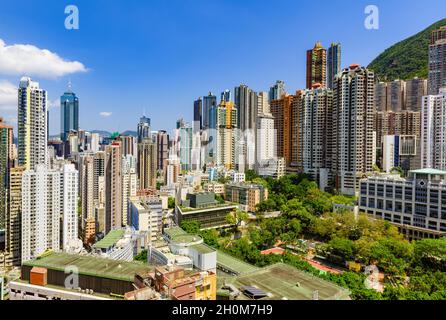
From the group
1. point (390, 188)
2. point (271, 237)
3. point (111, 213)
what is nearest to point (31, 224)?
point (111, 213)

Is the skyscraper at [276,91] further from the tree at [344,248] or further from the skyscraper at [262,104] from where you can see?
the tree at [344,248]

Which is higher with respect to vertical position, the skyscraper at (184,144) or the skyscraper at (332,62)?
the skyscraper at (332,62)

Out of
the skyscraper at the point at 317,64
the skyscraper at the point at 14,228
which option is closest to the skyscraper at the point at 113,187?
the skyscraper at the point at 14,228

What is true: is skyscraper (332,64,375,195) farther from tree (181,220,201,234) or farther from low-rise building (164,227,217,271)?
low-rise building (164,227,217,271)

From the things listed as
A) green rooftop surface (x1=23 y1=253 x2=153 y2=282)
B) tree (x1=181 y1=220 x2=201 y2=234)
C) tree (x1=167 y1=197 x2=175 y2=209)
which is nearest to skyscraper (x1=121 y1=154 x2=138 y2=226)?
tree (x1=167 y1=197 x2=175 y2=209)

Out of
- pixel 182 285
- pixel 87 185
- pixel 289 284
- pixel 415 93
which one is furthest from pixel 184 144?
pixel 182 285

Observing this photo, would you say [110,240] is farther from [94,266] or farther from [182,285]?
[182,285]

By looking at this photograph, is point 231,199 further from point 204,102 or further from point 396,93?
point 396,93

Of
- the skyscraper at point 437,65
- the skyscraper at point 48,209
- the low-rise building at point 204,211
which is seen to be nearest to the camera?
the skyscraper at point 48,209
